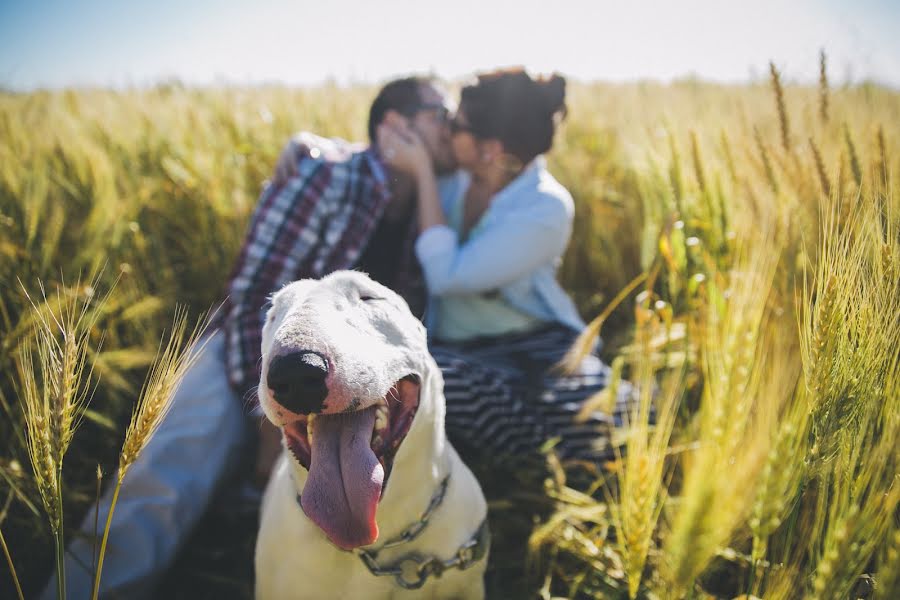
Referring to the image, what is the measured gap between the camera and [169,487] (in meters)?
2.06

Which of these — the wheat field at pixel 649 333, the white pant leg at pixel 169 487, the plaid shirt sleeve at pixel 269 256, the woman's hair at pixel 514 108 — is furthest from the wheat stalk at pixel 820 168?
the white pant leg at pixel 169 487

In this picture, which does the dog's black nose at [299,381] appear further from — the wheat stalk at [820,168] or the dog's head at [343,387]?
the wheat stalk at [820,168]

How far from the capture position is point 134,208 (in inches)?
116

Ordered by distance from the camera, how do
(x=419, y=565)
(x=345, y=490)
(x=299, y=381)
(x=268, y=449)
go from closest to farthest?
(x=299, y=381) < (x=345, y=490) < (x=419, y=565) < (x=268, y=449)

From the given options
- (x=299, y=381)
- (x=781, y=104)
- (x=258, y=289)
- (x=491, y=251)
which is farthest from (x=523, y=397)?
(x=299, y=381)

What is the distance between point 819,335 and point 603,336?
2.45 meters

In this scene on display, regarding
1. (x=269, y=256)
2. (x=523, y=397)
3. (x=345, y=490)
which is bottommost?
(x=523, y=397)

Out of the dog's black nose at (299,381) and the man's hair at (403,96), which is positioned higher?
the man's hair at (403,96)

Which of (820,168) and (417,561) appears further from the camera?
(820,168)

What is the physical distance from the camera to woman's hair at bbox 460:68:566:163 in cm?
251

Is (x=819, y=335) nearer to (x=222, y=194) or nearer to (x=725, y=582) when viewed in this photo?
(x=725, y=582)

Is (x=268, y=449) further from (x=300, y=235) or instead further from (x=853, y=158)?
(x=853, y=158)

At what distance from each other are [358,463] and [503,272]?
4.40 ft

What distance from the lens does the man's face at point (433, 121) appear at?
2.66m
